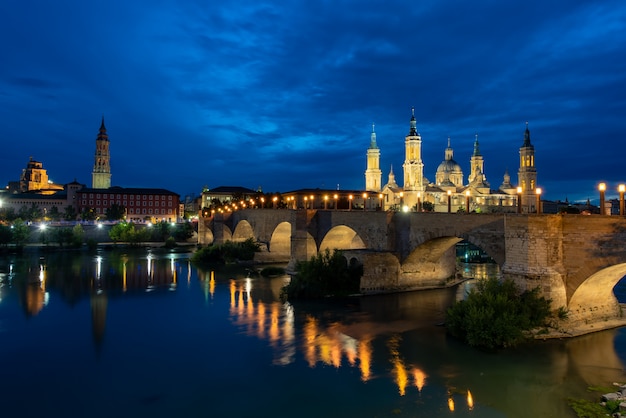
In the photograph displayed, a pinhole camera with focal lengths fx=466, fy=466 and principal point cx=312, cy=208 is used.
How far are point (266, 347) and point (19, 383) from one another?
28.0ft

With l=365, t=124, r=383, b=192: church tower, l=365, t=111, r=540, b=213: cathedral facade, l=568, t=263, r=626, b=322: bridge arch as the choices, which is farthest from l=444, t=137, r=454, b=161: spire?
l=568, t=263, r=626, b=322: bridge arch

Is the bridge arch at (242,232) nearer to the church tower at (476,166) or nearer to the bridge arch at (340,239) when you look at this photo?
the bridge arch at (340,239)

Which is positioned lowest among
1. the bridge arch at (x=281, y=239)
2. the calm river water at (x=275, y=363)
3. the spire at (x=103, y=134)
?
the calm river water at (x=275, y=363)

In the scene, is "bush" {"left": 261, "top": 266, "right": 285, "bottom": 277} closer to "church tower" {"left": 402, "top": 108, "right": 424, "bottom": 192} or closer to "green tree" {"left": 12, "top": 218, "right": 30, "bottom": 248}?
"green tree" {"left": 12, "top": 218, "right": 30, "bottom": 248}

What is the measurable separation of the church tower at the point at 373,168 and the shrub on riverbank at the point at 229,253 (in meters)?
60.5

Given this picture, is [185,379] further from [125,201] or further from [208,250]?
[125,201]

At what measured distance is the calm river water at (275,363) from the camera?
1364 centimetres

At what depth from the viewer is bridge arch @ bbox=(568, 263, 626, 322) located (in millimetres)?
17938

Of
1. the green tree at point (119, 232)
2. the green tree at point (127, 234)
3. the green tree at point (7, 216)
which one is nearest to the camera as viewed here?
the green tree at point (127, 234)

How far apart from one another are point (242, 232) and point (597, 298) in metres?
45.1

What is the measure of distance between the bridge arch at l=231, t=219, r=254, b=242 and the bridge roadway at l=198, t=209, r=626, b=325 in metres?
16.7

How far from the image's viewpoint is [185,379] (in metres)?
15.6

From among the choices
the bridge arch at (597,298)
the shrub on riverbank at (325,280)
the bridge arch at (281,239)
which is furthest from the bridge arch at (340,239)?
the bridge arch at (597,298)

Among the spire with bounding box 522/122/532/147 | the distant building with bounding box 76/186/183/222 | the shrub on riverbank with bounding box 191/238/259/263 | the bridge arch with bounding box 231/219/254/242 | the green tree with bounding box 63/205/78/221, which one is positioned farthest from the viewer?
the distant building with bounding box 76/186/183/222
